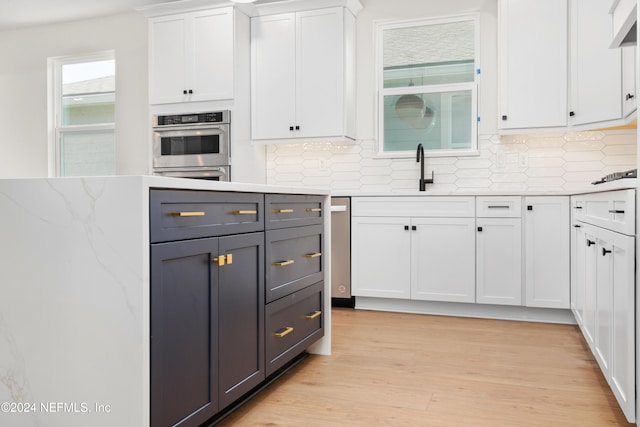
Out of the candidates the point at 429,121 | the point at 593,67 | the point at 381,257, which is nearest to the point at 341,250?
the point at 381,257

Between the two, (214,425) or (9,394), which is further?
(214,425)

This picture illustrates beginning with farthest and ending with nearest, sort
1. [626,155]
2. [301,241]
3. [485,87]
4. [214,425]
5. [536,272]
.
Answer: [485,87] < [626,155] < [536,272] < [301,241] < [214,425]

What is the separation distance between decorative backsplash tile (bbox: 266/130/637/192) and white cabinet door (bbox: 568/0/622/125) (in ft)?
1.36

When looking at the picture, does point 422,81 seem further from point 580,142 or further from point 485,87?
point 580,142

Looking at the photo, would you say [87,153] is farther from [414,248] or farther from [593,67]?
[593,67]

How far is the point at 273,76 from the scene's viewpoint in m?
4.74

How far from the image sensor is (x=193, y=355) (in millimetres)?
1712

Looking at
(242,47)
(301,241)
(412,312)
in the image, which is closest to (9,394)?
(301,241)

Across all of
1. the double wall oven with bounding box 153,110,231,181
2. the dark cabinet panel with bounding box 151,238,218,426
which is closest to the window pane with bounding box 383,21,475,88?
the double wall oven with bounding box 153,110,231,181

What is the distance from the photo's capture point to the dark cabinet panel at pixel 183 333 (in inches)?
60.3

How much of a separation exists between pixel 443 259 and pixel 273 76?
2136 millimetres

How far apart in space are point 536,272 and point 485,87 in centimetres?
158

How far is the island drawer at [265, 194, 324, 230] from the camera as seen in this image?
7.69 ft

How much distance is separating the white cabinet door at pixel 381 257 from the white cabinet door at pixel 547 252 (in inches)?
33.4
